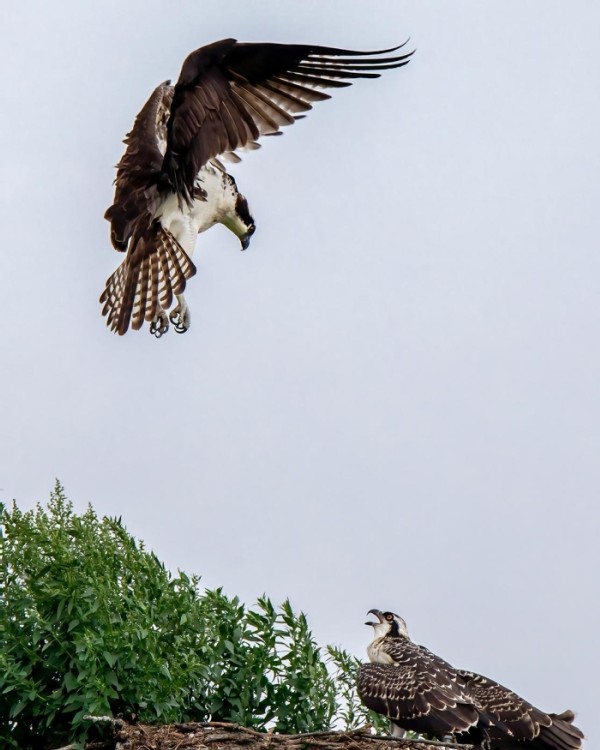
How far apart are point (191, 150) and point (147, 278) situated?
91 centimetres

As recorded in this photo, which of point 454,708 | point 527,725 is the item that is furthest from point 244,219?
point 527,725

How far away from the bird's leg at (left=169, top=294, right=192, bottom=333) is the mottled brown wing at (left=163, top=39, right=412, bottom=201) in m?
1.12

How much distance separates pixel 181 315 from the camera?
8156 mm

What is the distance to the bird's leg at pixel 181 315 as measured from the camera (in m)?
8.10

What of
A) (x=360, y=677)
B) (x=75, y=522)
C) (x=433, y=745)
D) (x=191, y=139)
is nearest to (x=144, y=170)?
(x=191, y=139)

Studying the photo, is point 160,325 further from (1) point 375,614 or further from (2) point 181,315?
(1) point 375,614

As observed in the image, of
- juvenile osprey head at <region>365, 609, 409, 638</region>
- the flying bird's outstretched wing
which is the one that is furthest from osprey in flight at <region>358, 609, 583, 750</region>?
juvenile osprey head at <region>365, 609, 409, 638</region>

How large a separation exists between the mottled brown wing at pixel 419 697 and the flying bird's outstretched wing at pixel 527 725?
226 mm

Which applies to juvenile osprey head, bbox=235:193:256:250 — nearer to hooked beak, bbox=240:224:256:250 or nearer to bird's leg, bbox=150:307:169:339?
hooked beak, bbox=240:224:256:250

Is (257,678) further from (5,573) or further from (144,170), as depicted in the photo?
Result: (144,170)

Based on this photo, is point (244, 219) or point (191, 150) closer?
point (191, 150)

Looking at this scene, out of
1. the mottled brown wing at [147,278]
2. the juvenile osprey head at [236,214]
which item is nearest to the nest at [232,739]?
the mottled brown wing at [147,278]

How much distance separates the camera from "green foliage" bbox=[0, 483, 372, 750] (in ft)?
17.9

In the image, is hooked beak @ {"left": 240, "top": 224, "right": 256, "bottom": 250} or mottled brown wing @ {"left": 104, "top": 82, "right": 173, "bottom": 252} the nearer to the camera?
mottled brown wing @ {"left": 104, "top": 82, "right": 173, "bottom": 252}
